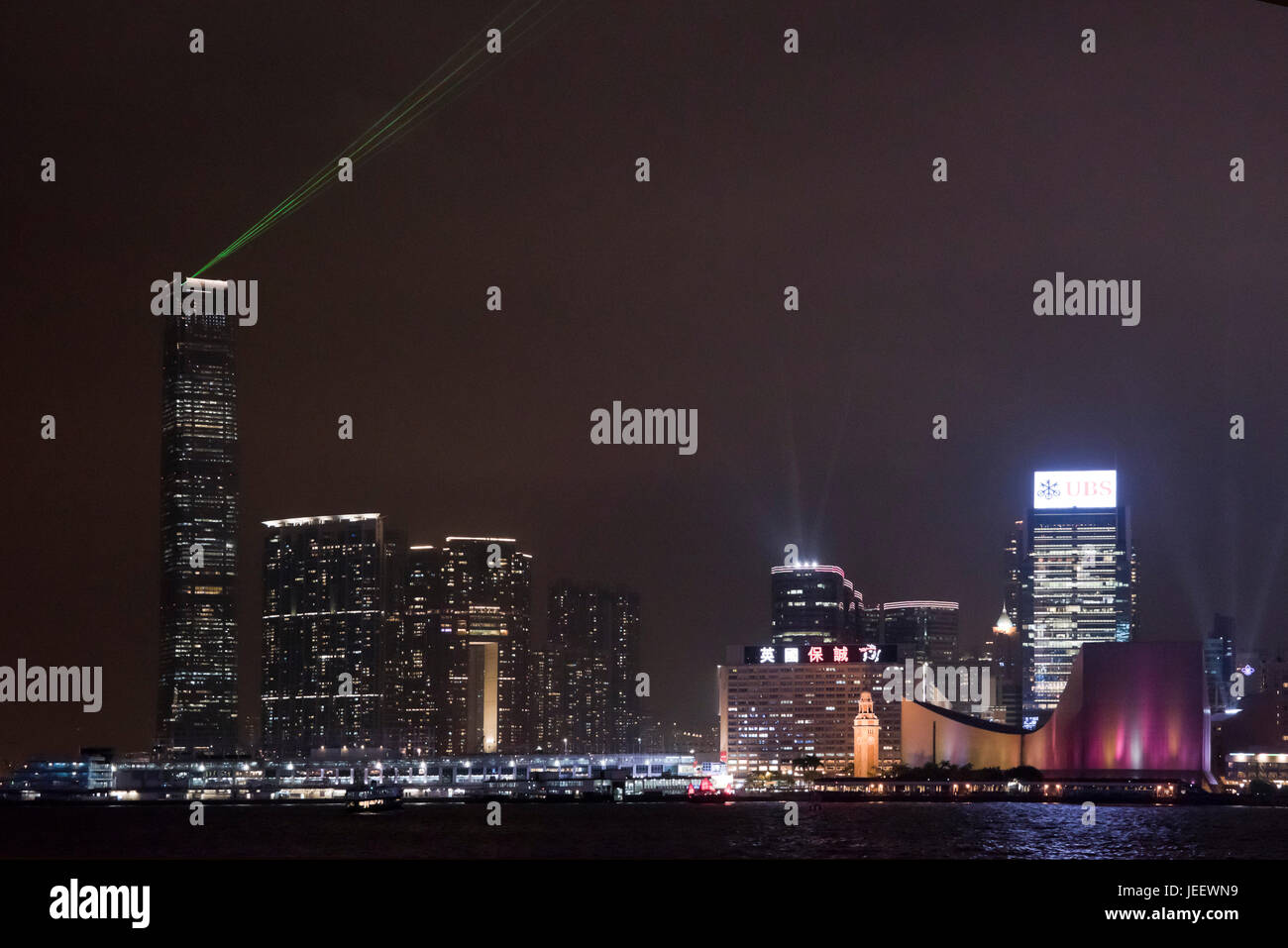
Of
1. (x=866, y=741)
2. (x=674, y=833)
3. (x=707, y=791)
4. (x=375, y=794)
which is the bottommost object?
(x=707, y=791)

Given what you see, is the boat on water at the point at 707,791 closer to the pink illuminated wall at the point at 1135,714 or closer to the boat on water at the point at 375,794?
the boat on water at the point at 375,794

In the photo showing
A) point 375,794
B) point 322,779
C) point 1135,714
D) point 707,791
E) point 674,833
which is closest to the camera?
point 674,833

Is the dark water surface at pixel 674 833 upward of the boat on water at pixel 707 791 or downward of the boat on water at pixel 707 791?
upward

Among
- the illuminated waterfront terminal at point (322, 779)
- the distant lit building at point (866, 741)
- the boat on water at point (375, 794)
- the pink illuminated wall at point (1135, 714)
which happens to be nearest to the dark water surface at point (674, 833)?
the pink illuminated wall at point (1135, 714)

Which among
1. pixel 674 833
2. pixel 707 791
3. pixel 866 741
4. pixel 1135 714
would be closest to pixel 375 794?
pixel 707 791

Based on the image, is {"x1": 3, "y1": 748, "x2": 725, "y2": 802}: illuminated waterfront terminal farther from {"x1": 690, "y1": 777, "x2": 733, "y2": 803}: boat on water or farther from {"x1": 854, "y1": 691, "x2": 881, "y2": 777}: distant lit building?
{"x1": 854, "y1": 691, "x2": 881, "y2": 777}: distant lit building

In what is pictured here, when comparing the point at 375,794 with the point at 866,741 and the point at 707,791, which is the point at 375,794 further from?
the point at 866,741

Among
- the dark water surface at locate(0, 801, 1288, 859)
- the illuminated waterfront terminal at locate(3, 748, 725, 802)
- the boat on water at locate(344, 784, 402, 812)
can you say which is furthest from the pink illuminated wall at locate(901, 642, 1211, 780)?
the boat on water at locate(344, 784, 402, 812)

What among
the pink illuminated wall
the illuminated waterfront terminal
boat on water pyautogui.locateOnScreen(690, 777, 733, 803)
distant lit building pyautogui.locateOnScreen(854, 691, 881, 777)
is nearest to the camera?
the pink illuminated wall
